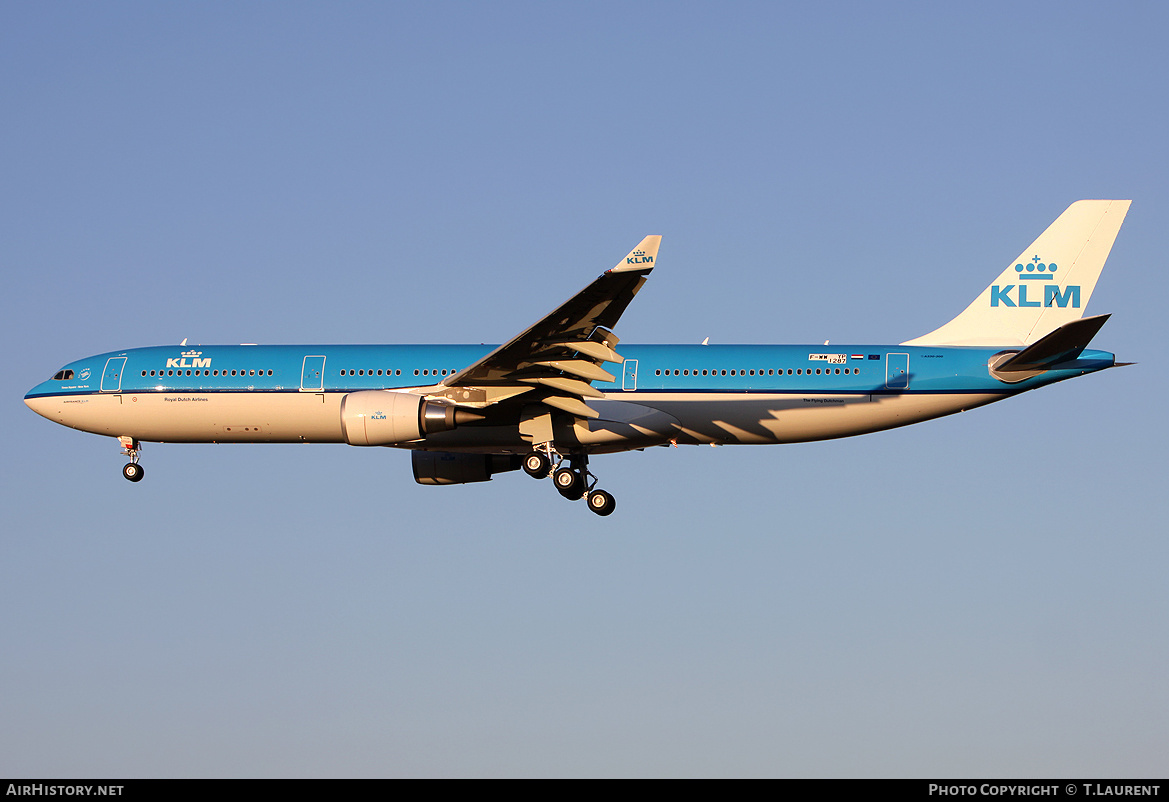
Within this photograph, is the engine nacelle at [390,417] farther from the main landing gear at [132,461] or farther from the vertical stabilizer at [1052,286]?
the vertical stabilizer at [1052,286]

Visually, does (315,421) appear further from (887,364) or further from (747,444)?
(887,364)

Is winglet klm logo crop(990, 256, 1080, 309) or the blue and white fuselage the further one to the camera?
winglet klm logo crop(990, 256, 1080, 309)

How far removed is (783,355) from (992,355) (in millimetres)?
5368

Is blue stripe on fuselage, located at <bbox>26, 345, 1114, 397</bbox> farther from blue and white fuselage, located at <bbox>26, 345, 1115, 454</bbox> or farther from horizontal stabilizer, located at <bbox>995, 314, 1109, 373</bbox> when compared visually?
horizontal stabilizer, located at <bbox>995, 314, 1109, 373</bbox>

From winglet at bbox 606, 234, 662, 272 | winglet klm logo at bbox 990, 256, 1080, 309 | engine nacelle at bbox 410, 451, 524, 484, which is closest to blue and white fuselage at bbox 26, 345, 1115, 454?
winglet klm logo at bbox 990, 256, 1080, 309

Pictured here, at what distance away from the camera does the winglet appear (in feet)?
94.2

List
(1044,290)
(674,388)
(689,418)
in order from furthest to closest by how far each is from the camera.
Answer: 1. (1044,290)
2. (674,388)
3. (689,418)

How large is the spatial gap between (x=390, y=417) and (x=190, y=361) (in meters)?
8.28

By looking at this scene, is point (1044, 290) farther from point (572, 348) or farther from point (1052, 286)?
point (572, 348)

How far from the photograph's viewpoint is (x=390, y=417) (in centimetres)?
3350

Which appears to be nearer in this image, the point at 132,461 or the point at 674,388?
the point at 674,388

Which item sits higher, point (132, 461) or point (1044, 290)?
point (1044, 290)

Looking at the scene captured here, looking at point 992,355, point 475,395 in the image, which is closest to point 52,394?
point 475,395

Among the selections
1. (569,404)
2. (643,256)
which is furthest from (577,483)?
(643,256)
